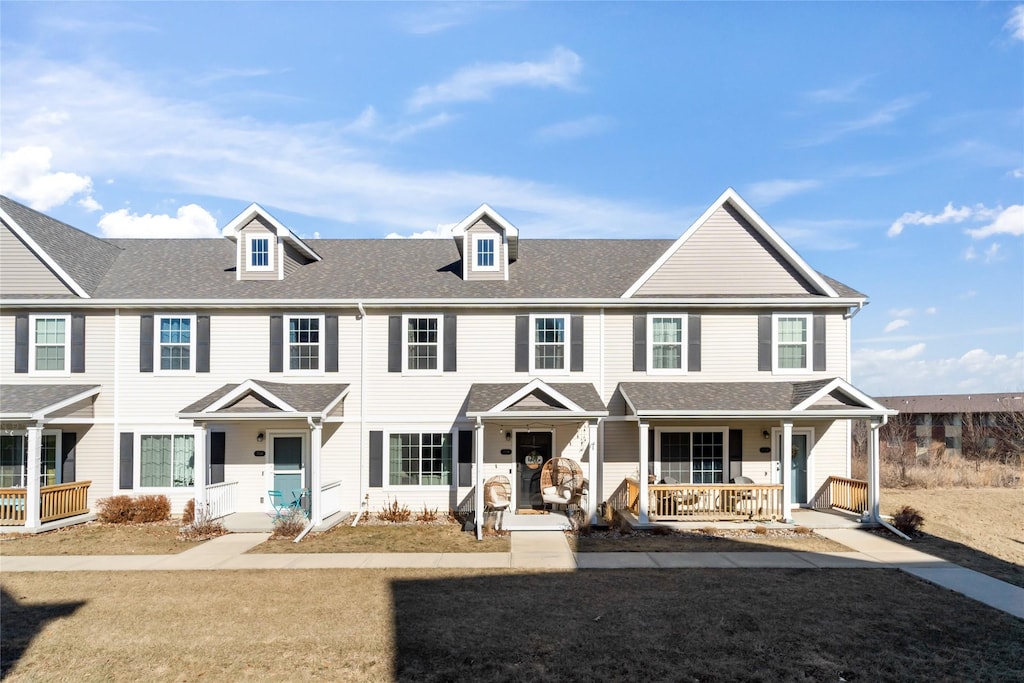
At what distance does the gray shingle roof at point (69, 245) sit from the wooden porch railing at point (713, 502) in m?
16.5

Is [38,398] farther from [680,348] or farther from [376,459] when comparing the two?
[680,348]

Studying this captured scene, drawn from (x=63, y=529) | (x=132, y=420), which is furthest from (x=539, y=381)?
(x=63, y=529)

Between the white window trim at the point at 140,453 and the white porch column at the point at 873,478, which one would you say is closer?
the white porch column at the point at 873,478

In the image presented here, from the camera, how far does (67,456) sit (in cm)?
1778

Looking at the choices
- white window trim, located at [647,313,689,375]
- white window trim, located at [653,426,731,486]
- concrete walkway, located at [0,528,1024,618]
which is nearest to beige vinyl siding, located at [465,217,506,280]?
white window trim, located at [647,313,689,375]

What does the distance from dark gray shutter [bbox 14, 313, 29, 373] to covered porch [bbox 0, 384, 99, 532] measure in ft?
2.03

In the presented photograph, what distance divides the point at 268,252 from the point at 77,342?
221 inches

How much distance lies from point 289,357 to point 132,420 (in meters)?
4.52

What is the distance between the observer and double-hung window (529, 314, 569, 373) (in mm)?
17969

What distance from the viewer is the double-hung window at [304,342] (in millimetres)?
18016

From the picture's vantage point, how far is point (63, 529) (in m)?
16.3

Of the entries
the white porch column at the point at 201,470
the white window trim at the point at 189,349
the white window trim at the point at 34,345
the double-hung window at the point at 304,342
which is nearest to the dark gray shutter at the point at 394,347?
the double-hung window at the point at 304,342

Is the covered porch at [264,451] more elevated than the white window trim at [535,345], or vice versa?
the white window trim at [535,345]

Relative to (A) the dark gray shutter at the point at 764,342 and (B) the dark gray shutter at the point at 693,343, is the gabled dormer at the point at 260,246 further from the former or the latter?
(A) the dark gray shutter at the point at 764,342
